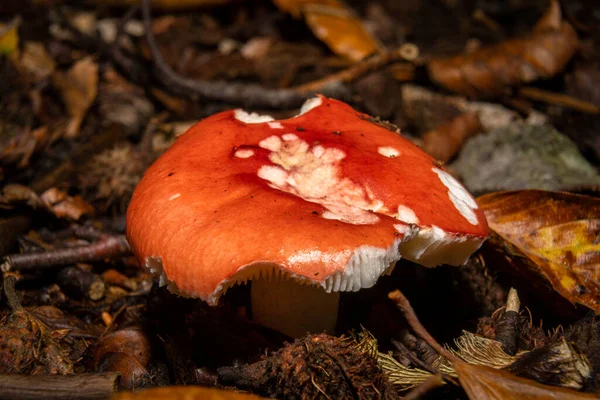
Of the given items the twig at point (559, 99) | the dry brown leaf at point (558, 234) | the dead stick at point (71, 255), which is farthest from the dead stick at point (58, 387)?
the twig at point (559, 99)

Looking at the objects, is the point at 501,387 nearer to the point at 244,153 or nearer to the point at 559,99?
the point at 244,153

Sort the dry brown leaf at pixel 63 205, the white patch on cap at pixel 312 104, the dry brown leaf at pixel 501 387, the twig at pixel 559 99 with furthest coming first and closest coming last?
the twig at pixel 559 99 < the dry brown leaf at pixel 63 205 < the white patch on cap at pixel 312 104 < the dry brown leaf at pixel 501 387

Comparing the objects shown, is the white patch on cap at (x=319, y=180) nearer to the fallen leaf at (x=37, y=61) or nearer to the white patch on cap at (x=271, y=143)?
the white patch on cap at (x=271, y=143)

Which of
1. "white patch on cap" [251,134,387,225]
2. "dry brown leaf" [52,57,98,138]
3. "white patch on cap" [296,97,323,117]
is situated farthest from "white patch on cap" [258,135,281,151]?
"dry brown leaf" [52,57,98,138]

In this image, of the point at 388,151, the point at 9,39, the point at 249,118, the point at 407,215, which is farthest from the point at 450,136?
the point at 9,39

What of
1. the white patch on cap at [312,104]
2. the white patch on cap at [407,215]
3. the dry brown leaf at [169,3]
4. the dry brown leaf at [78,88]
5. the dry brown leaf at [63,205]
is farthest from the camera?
the dry brown leaf at [169,3]

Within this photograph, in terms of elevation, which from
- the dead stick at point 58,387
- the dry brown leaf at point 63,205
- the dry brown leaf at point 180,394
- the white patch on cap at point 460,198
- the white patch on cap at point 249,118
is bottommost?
the dry brown leaf at point 63,205

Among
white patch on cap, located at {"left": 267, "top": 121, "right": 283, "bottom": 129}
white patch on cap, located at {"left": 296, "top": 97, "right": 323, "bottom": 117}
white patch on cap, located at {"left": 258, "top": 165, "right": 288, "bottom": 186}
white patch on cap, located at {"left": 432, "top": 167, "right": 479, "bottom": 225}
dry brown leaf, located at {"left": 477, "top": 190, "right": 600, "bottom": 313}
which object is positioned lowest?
dry brown leaf, located at {"left": 477, "top": 190, "right": 600, "bottom": 313}

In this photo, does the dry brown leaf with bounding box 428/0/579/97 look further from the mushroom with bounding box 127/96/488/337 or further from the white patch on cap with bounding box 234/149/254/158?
the white patch on cap with bounding box 234/149/254/158
